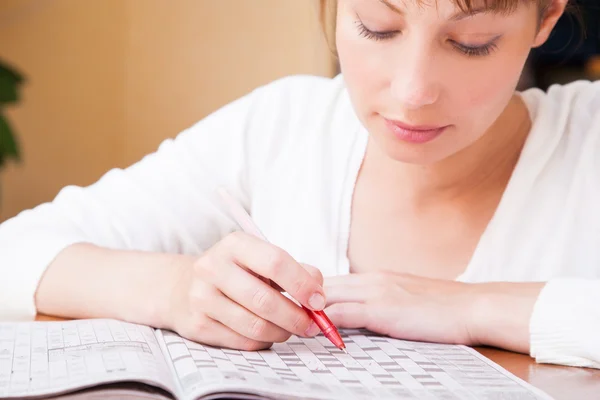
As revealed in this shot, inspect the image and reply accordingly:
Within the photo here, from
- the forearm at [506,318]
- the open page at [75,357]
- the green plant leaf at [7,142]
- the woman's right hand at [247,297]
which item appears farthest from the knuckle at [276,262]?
the green plant leaf at [7,142]

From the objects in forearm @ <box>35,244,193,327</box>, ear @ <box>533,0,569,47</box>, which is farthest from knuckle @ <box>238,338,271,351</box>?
ear @ <box>533,0,569,47</box>

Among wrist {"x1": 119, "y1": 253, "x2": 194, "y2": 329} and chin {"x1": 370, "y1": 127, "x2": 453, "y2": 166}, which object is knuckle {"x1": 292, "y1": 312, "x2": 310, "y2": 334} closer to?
wrist {"x1": 119, "y1": 253, "x2": 194, "y2": 329}

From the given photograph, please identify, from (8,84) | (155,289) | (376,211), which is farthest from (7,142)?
(155,289)

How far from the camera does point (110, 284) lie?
887 mm

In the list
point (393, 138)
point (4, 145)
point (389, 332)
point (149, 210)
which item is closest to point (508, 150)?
point (393, 138)

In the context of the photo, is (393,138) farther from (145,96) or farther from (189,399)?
(145,96)

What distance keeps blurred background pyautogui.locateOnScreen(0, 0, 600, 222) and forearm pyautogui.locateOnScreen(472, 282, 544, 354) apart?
2.23 meters

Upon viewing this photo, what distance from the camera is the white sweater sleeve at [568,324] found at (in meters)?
0.77

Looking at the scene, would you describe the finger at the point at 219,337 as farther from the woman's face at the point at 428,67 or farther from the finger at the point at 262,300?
the woman's face at the point at 428,67

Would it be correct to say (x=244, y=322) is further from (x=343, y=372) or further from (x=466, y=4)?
(x=466, y=4)

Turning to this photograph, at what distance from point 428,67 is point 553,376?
12.4 inches

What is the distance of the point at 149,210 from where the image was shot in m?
1.14

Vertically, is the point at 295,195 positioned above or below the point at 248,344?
above

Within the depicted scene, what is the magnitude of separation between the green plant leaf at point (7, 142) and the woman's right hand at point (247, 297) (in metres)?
2.24
